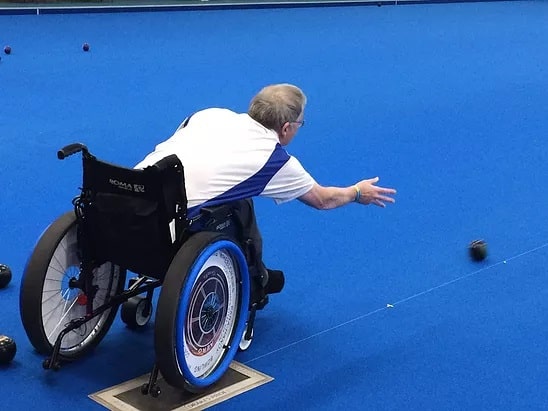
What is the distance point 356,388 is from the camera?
10.1 ft

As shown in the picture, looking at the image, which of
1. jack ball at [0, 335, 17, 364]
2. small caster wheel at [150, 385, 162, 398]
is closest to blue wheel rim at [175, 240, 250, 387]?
small caster wheel at [150, 385, 162, 398]

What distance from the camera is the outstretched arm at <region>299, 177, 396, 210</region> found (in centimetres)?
324

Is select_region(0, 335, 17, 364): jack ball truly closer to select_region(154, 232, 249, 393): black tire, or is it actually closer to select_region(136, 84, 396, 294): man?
select_region(154, 232, 249, 393): black tire

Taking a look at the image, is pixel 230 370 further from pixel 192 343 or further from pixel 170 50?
pixel 170 50

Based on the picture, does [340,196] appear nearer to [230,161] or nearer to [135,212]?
[230,161]

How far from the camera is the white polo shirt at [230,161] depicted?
296cm

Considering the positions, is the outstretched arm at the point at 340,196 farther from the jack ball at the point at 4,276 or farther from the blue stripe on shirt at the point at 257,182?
the jack ball at the point at 4,276

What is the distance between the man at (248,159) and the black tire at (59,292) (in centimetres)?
40

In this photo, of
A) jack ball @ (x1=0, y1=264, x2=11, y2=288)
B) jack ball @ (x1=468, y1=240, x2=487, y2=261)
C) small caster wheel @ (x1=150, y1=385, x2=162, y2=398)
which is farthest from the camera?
jack ball @ (x1=468, y1=240, x2=487, y2=261)

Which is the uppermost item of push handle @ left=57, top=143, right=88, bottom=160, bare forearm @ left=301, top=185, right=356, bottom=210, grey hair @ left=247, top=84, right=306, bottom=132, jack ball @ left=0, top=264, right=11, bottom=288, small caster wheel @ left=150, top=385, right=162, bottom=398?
grey hair @ left=247, top=84, right=306, bottom=132

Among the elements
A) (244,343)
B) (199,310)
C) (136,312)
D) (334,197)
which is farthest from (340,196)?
(136,312)

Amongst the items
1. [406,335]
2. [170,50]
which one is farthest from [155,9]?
[406,335]

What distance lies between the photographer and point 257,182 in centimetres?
305

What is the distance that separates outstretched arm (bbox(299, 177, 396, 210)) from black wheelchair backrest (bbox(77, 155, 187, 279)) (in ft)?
2.01
